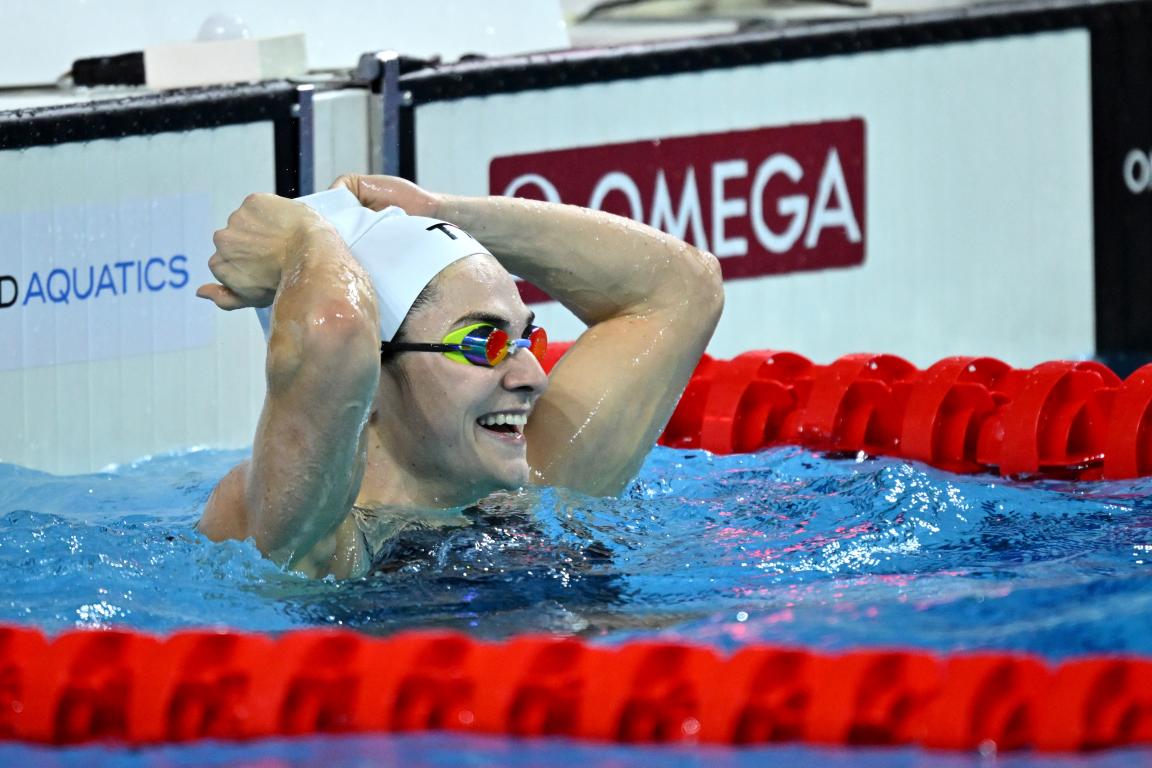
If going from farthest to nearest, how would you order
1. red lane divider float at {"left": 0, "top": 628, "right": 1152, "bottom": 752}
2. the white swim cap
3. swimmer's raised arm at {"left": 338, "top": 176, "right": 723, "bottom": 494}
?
swimmer's raised arm at {"left": 338, "top": 176, "right": 723, "bottom": 494} → the white swim cap → red lane divider float at {"left": 0, "top": 628, "right": 1152, "bottom": 752}

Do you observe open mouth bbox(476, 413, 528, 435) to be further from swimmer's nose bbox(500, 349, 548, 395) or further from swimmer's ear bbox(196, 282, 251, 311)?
swimmer's ear bbox(196, 282, 251, 311)

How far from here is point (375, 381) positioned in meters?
2.44

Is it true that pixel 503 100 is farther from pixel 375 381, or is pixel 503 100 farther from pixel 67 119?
pixel 375 381

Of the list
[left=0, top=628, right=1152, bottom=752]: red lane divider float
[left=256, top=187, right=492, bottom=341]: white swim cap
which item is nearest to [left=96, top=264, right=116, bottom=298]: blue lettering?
[left=256, top=187, right=492, bottom=341]: white swim cap

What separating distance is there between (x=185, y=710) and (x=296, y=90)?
235 centimetres

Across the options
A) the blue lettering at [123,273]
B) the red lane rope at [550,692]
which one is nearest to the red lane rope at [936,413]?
the blue lettering at [123,273]

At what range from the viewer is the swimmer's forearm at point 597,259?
3117 millimetres

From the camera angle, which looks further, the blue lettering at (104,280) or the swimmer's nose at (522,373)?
the blue lettering at (104,280)

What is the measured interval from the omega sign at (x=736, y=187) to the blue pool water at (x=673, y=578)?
55.1 inches

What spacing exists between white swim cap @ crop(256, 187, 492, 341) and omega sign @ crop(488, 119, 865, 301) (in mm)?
1814

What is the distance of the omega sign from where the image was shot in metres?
4.73

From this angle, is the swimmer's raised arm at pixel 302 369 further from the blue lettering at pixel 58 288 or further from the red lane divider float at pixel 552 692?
the blue lettering at pixel 58 288

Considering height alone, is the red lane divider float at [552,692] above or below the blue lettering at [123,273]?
below

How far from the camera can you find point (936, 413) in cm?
380
